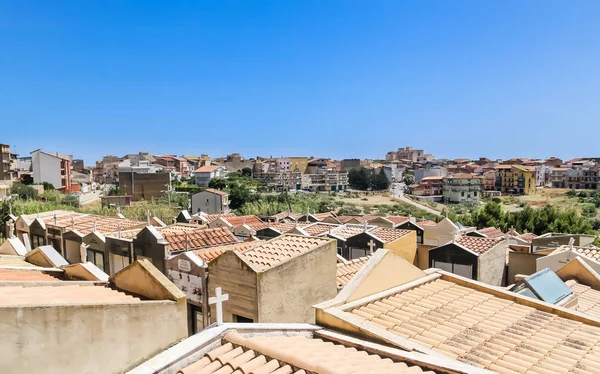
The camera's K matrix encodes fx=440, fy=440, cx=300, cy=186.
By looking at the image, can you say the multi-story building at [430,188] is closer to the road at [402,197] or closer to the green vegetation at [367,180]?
the road at [402,197]

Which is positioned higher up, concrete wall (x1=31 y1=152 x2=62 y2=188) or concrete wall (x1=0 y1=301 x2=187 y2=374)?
concrete wall (x1=31 y1=152 x2=62 y2=188)

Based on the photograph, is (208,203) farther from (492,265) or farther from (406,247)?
(492,265)

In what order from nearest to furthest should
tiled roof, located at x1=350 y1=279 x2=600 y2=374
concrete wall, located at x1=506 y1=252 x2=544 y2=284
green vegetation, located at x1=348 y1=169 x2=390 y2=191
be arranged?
tiled roof, located at x1=350 y1=279 x2=600 y2=374
concrete wall, located at x1=506 y1=252 x2=544 y2=284
green vegetation, located at x1=348 y1=169 x2=390 y2=191

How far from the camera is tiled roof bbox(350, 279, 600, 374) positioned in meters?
5.80

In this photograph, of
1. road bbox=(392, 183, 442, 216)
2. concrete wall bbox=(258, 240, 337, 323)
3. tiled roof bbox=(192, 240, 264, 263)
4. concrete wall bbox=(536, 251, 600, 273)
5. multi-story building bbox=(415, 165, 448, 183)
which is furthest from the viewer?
multi-story building bbox=(415, 165, 448, 183)

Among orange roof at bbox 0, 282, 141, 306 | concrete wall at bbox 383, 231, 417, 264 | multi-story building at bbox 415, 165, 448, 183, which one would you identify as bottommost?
concrete wall at bbox 383, 231, 417, 264

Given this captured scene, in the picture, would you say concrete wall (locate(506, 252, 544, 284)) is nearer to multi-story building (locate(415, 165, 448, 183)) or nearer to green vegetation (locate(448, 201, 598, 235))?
green vegetation (locate(448, 201, 598, 235))

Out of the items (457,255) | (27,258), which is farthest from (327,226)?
(27,258)

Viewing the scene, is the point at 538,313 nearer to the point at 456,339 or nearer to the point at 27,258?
the point at 456,339

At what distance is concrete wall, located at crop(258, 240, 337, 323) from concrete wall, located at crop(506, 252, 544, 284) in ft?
36.8

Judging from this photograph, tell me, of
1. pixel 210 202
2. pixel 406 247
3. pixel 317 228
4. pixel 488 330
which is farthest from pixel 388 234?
pixel 210 202

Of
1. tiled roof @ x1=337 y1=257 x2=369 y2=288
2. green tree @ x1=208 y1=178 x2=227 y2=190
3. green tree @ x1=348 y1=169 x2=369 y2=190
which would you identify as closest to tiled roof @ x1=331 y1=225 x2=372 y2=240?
tiled roof @ x1=337 y1=257 x2=369 y2=288

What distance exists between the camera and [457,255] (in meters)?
17.5

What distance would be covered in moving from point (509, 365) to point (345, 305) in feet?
8.20
